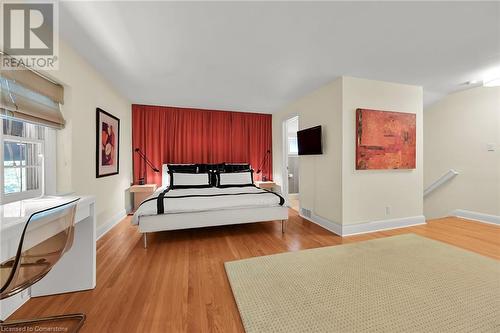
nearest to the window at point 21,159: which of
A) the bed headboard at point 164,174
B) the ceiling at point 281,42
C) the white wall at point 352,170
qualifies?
the ceiling at point 281,42

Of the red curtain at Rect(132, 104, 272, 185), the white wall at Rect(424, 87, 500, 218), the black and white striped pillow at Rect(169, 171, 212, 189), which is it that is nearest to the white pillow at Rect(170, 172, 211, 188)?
the black and white striped pillow at Rect(169, 171, 212, 189)

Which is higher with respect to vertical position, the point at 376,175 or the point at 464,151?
the point at 464,151

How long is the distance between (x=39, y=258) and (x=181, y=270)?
1.08 meters

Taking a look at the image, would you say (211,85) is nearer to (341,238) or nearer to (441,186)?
(341,238)

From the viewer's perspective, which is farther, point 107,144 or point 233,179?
point 233,179

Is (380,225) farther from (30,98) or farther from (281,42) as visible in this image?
(30,98)

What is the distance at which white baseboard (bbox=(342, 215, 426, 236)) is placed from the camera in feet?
9.50

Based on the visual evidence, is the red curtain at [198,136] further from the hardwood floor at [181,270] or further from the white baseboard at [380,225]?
the white baseboard at [380,225]

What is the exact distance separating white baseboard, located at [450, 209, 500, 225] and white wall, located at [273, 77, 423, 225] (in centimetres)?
111

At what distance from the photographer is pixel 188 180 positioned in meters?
A: 3.76

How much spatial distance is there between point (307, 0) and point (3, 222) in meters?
2.36

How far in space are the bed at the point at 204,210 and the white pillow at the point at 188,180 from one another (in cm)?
95

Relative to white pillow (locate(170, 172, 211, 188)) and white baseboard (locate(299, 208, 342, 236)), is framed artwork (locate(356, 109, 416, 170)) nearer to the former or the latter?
white baseboard (locate(299, 208, 342, 236))

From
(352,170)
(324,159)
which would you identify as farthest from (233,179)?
(352,170)
